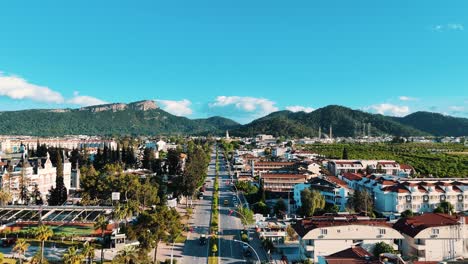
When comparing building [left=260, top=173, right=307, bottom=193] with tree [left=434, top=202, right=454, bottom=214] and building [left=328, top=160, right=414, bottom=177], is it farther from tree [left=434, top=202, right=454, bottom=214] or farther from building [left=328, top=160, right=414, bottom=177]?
tree [left=434, top=202, right=454, bottom=214]

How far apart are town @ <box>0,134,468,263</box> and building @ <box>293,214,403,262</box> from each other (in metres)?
0.10

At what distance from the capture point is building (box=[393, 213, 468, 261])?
4341cm

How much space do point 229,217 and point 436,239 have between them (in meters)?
31.3

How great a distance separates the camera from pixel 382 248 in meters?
41.8

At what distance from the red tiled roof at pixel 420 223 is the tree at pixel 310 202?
15.4 meters

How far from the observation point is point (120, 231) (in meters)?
47.4

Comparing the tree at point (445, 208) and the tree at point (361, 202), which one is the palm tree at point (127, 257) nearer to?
the tree at point (361, 202)

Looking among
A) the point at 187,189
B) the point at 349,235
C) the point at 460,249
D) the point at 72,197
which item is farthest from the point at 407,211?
the point at 72,197

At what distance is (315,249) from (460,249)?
16.3 m

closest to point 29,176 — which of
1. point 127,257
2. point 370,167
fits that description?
point 127,257

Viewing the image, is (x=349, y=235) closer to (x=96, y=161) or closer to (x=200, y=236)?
(x=200, y=236)

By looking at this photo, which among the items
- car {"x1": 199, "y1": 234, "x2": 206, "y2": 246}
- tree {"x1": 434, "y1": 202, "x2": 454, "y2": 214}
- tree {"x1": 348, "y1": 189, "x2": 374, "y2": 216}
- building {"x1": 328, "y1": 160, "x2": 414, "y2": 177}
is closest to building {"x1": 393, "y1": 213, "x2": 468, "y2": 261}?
tree {"x1": 348, "y1": 189, "x2": 374, "y2": 216}

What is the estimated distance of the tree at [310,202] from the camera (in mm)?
61812

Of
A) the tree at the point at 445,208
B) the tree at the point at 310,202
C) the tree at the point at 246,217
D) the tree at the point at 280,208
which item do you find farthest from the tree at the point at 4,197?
the tree at the point at 445,208
